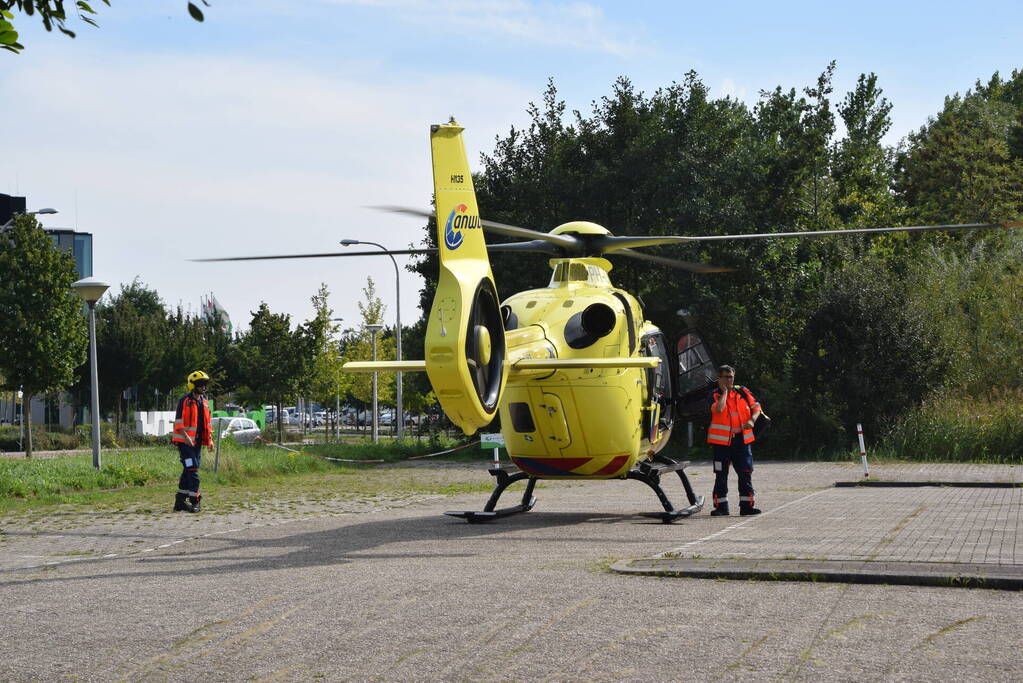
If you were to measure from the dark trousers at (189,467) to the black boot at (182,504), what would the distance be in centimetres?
8

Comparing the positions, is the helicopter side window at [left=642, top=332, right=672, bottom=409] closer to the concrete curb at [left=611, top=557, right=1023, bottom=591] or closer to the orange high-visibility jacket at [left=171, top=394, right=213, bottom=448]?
the concrete curb at [left=611, top=557, right=1023, bottom=591]

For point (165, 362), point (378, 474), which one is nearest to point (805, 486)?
point (378, 474)

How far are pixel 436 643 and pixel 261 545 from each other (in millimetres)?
5277

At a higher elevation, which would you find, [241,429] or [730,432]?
[730,432]

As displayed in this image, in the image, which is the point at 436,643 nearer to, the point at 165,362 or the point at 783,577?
the point at 783,577

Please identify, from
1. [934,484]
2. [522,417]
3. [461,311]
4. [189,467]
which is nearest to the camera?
[461,311]

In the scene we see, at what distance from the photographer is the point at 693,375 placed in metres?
14.7

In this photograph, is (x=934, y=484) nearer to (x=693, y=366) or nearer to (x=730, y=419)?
(x=730, y=419)

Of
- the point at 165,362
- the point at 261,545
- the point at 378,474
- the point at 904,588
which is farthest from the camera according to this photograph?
the point at 165,362

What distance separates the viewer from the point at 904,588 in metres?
8.04

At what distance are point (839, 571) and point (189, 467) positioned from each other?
9791 millimetres

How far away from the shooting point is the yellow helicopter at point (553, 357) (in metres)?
9.75

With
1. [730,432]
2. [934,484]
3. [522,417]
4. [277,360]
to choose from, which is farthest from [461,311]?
[277,360]

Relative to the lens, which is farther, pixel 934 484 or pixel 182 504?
pixel 934 484
